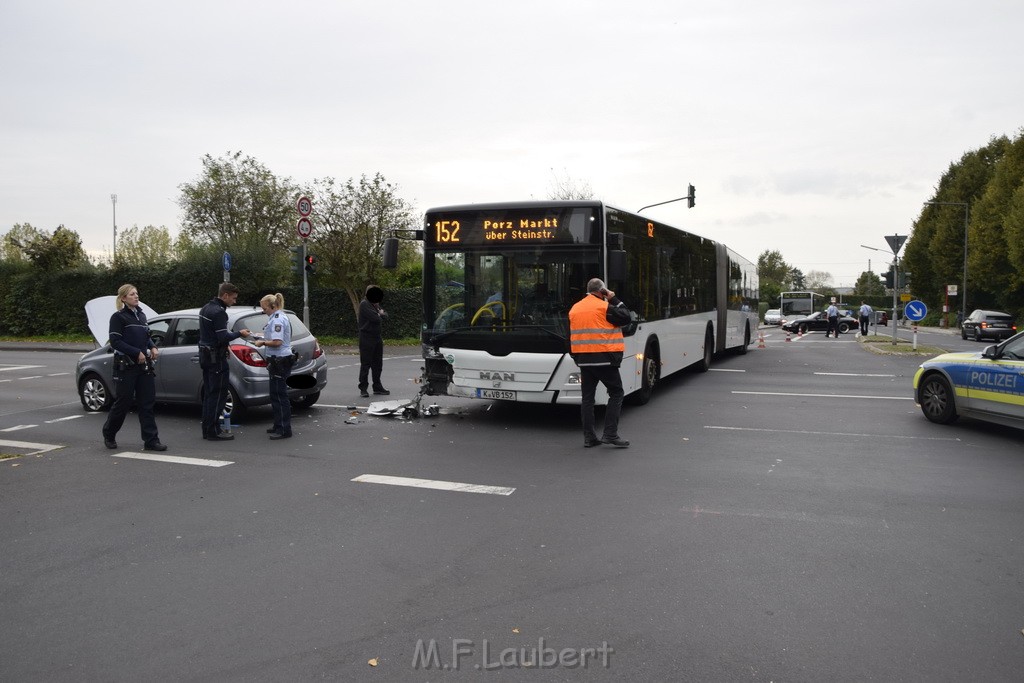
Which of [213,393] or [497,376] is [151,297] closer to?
[213,393]

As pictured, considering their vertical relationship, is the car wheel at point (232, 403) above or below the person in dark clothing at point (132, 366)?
below

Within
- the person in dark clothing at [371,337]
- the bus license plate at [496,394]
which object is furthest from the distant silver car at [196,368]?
the bus license plate at [496,394]

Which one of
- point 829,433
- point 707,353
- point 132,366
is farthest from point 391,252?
point 707,353

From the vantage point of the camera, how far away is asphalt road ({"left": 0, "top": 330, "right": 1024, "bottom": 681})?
3.71 metres

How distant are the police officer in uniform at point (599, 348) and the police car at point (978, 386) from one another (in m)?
4.32

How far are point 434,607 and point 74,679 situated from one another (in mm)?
1667

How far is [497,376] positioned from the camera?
997 centimetres

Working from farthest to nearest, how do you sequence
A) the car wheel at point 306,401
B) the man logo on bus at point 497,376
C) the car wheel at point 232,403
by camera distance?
the car wheel at point 306,401
the car wheel at point 232,403
the man logo on bus at point 497,376

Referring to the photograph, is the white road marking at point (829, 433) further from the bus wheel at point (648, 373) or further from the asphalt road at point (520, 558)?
the bus wheel at point (648, 373)

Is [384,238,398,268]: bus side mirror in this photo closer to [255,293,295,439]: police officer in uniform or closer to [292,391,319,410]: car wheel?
[255,293,295,439]: police officer in uniform

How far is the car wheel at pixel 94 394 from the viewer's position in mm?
11586

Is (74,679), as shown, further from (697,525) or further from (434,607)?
(697,525)

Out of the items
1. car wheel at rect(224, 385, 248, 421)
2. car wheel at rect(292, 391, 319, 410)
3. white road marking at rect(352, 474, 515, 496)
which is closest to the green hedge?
car wheel at rect(292, 391, 319, 410)

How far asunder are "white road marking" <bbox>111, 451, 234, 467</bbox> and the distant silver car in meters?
1.78
